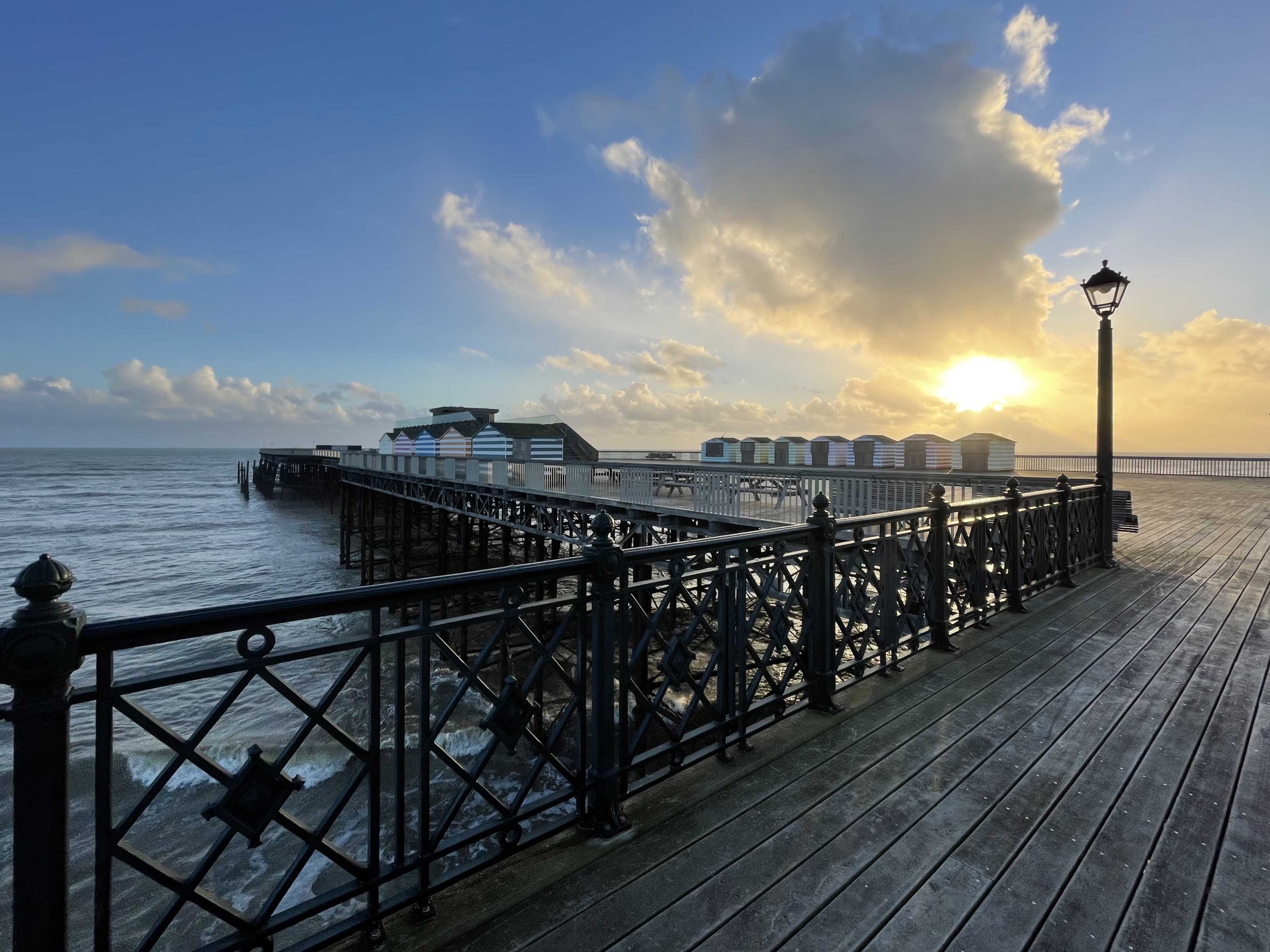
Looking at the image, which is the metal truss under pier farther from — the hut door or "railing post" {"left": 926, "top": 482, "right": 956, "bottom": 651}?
the hut door

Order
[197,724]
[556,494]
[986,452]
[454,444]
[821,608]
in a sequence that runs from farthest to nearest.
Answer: [454,444] → [986,452] → [556,494] → [197,724] → [821,608]

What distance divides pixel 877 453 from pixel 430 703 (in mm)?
20699

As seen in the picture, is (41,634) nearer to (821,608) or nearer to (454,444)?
(821,608)

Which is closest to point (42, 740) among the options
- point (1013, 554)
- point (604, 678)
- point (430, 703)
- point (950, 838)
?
point (604, 678)

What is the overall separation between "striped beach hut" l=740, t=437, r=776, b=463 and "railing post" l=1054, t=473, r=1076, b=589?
72.9ft

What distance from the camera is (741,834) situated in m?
2.59

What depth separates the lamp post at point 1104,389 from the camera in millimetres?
8281

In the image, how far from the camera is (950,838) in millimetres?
2562

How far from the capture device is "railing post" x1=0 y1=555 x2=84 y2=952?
4.90ft

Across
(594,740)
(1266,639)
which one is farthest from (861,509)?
(594,740)

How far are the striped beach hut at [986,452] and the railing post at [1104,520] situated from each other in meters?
8.26

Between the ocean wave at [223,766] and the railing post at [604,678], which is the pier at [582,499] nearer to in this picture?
the railing post at [604,678]

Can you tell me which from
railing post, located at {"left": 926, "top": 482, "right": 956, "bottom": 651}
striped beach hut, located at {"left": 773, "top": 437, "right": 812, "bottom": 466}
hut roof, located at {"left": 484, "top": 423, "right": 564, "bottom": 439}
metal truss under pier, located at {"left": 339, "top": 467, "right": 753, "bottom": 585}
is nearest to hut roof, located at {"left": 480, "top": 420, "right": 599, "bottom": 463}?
hut roof, located at {"left": 484, "top": 423, "right": 564, "bottom": 439}

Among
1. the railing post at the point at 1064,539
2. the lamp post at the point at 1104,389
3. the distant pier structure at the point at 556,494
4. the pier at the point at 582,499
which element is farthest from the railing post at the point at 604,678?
the lamp post at the point at 1104,389
